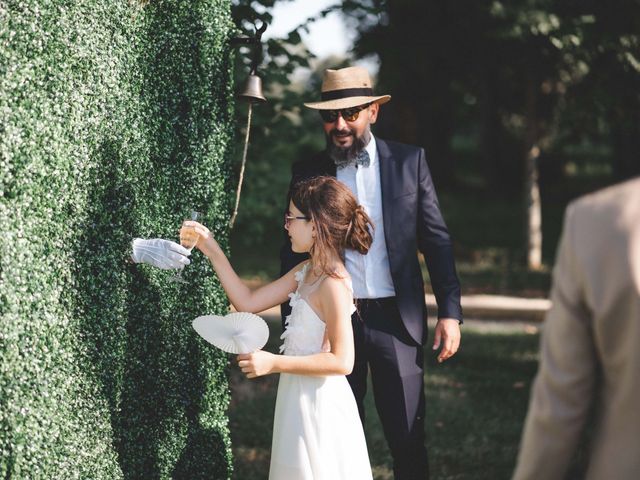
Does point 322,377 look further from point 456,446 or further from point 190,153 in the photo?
point 456,446

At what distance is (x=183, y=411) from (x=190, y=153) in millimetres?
1134

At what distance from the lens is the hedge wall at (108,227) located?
291 cm

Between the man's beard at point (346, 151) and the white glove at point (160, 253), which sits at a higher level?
the man's beard at point (346, 151)

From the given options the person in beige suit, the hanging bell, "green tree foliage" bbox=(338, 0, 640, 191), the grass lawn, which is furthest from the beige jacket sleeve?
"green tree foliage" bbox=(338, 0, 640, 191)

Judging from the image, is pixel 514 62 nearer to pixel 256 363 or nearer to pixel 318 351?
pixel 318 351

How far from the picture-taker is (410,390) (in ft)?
12.7

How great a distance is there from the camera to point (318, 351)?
3445 millimetres

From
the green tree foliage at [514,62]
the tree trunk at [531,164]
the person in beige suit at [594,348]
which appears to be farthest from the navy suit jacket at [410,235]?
the tree trunk at [531,164]

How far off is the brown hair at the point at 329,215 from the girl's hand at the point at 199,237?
0.40 meters

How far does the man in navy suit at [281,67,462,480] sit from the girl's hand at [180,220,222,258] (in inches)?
18.1

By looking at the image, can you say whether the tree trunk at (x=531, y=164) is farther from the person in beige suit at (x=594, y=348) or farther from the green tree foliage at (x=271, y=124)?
the person in beige suit at (x=594, y=348)

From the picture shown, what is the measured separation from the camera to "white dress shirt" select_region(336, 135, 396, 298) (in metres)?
3.87

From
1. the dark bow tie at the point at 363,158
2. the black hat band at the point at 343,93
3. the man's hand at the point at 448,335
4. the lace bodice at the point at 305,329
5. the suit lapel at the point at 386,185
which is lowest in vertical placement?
the man's hand at the point at 448,335

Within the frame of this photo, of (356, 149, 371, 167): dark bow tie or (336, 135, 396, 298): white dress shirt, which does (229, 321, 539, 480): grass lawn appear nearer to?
(336, 135, 396, 298): white dress shirt
